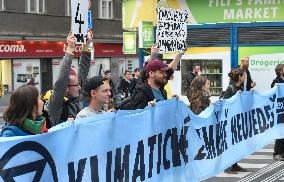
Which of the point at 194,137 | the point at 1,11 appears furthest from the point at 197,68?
the point at 1,11

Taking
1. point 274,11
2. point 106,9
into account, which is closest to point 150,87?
point 274,11

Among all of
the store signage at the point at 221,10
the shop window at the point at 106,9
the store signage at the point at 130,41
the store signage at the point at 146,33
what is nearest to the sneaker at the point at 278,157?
the store signage at the point at 221,10

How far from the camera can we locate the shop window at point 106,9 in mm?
43812

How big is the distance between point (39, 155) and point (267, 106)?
708 centimetres

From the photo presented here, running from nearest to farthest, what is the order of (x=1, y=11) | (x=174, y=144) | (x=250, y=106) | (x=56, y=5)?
(x=174, y=144)
(x=250, y=106)
(x=1, y=11)
(x=56, y=5)

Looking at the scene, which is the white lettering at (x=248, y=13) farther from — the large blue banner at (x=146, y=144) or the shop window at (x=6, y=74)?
the shop window at (x=6, y=74)

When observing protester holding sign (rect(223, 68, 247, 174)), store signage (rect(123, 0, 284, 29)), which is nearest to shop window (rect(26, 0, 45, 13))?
store signage (rect(123, 0, 284, 29))

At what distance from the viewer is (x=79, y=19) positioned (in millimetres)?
8031

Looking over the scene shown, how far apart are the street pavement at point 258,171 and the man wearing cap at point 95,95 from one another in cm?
394

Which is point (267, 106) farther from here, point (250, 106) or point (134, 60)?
point (134, 60)

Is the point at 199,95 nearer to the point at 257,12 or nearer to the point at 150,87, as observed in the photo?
the point at 150,87

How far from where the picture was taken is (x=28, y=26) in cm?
3681

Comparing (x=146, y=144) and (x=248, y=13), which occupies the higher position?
(x=248, y=13)

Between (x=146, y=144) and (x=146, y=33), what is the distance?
11.8m
